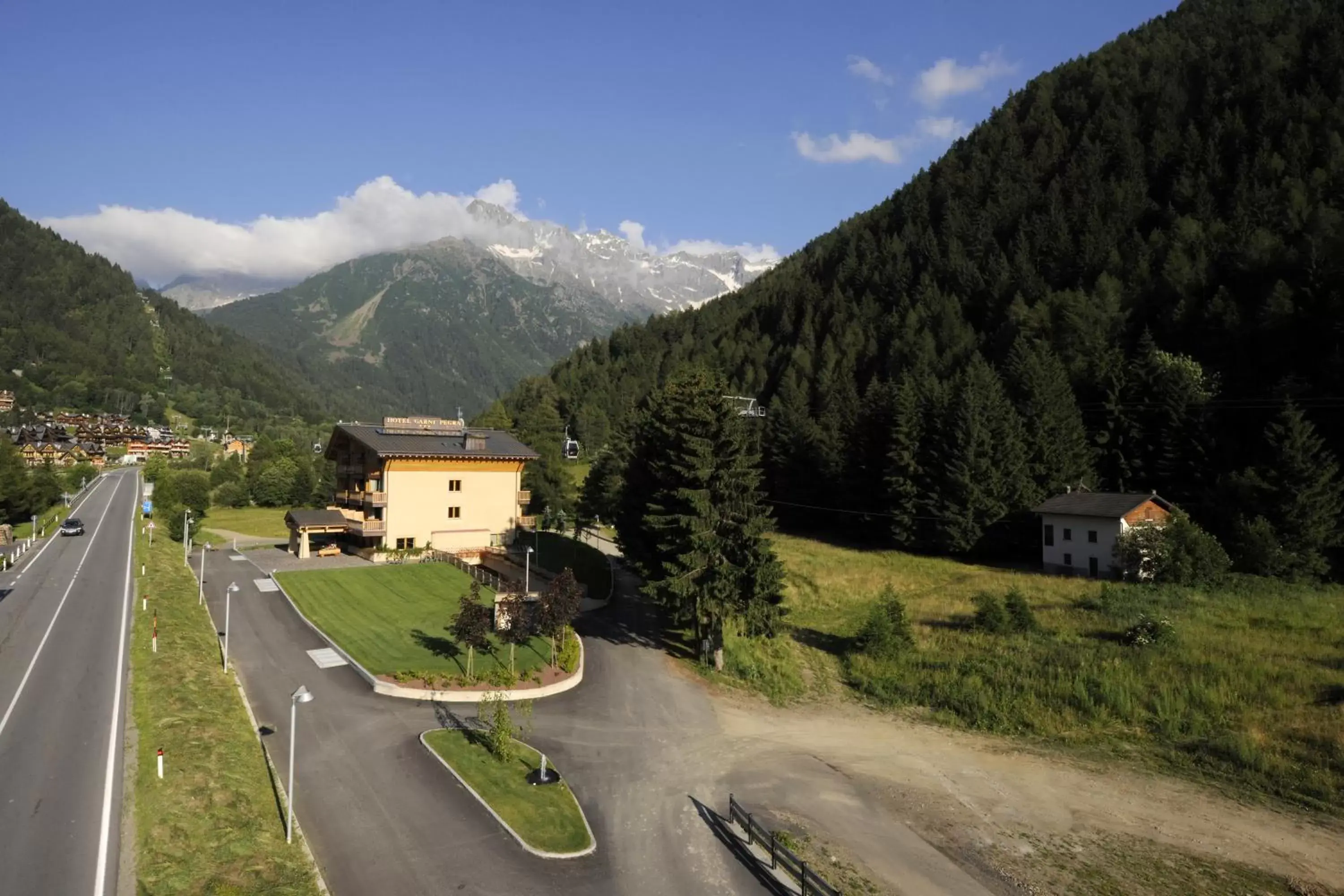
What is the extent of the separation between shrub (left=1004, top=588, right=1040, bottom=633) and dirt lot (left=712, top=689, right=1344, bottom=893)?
12.6 metres

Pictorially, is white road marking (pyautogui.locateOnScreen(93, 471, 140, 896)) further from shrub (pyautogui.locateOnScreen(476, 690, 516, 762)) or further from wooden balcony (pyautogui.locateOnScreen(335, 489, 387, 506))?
wooden balcony (pyautogui.locateOnScreen(335, 489, 387, 506))

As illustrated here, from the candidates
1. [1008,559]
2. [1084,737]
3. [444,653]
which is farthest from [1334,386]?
[444,653]

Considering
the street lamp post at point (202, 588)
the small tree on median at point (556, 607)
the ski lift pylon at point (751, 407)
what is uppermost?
the ski lift pylon at point (751, 407)

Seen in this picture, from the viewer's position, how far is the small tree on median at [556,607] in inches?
1221

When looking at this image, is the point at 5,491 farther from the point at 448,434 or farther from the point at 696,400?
the point at 696,400

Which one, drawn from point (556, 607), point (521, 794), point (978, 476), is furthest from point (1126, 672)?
point (978, 476)

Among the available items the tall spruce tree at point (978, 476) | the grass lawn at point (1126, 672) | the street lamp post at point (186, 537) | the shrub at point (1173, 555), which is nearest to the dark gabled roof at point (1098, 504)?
the shrub at point (1173, 555)

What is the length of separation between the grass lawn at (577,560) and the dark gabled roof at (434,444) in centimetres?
704

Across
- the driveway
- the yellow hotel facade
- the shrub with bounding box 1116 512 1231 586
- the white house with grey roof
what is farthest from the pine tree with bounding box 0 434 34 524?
the shrub with bounding box 1116 512 1231 586

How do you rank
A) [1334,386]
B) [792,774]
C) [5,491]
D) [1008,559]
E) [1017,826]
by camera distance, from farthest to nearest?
[5,491], [1008,559], [1334,386], [792,774], [1017,826]

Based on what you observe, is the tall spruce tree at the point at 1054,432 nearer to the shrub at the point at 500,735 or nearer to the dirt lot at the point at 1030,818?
the dirt lot at the point at 1030,818

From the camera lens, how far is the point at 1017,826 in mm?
20016

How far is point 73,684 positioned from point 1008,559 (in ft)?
192

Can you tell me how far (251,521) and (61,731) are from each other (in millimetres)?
65810
